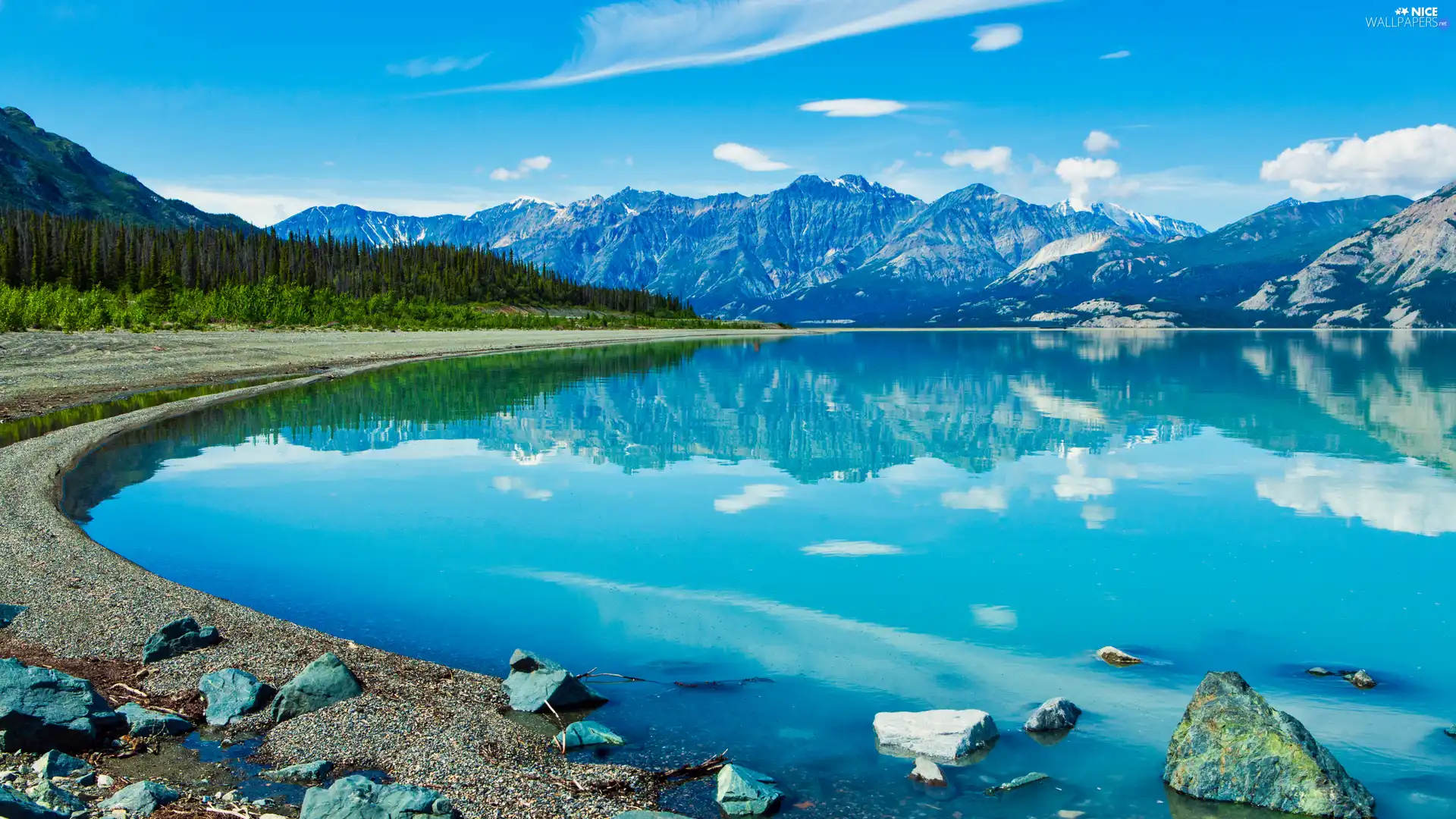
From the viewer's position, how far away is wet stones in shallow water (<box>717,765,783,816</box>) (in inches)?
300

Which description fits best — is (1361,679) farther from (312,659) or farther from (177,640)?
(177,640)

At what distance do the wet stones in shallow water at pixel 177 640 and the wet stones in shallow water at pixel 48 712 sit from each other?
1972 mm

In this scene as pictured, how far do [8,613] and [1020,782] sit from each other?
11871mm

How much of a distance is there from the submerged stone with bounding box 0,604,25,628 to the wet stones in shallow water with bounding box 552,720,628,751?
7.51 meters

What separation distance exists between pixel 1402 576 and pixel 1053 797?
11338 millimetres

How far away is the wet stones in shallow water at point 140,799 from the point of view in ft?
22.4

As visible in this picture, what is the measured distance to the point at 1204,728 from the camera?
8.34m

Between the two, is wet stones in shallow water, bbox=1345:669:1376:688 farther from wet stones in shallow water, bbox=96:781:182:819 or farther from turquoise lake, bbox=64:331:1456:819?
wet stones in shallow water, bbox=96:781:182:819

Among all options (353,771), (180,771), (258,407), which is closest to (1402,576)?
(353,771)

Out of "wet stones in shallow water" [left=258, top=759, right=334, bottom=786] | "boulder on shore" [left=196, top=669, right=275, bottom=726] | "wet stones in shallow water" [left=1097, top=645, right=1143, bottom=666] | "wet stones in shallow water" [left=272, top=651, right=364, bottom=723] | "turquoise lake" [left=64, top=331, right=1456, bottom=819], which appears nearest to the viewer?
"wet stones in shallow water" [left=258, top=759, right=334, bottom=786]

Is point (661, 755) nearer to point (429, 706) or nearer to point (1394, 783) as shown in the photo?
point (429, 706)

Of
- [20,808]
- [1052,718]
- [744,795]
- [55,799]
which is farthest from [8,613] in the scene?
[1052,718]

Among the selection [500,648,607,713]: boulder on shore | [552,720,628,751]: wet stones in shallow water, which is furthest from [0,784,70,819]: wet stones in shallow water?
[500,648,607,713]: boulder on shore

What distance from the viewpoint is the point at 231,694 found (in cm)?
912
